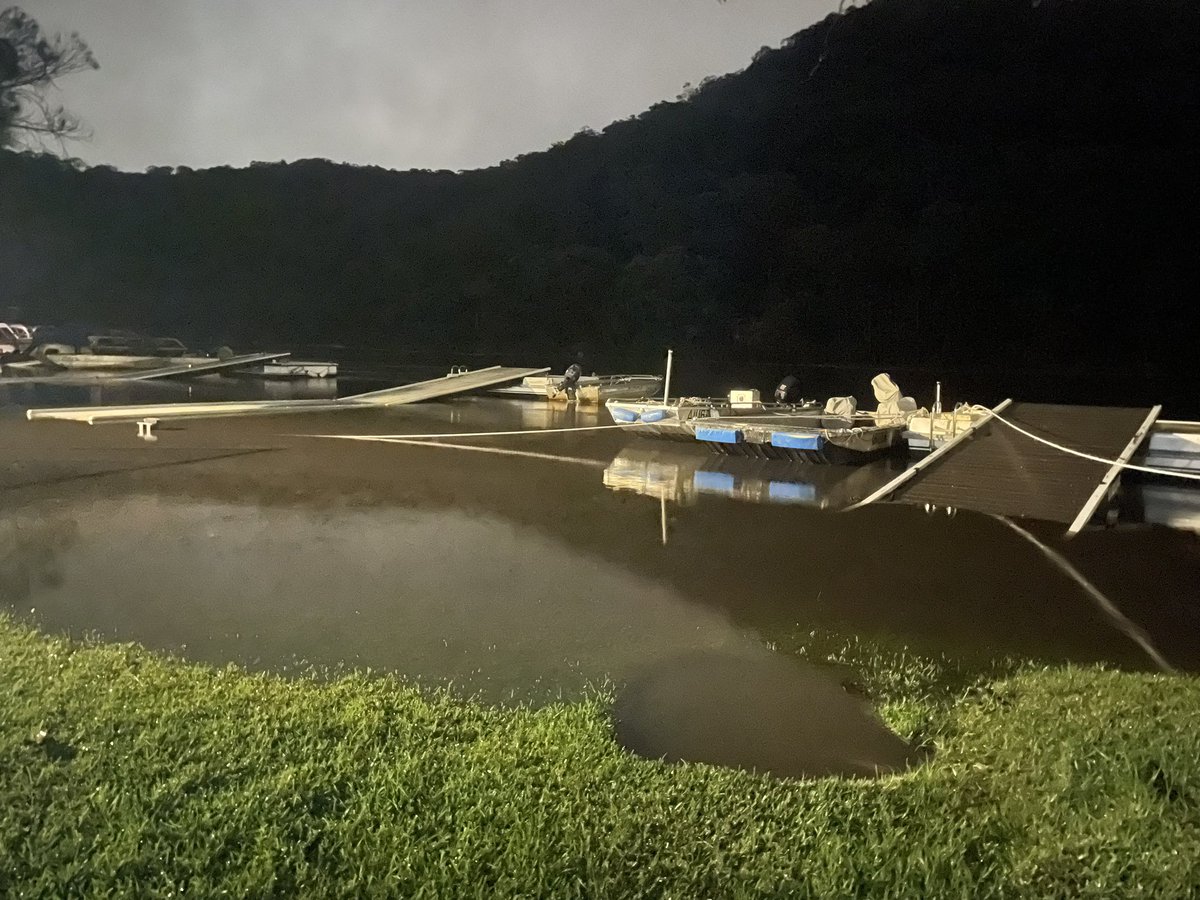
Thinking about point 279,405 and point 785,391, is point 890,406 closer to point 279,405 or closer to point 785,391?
point 785,391

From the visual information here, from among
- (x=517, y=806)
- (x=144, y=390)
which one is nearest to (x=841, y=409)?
(x=517, y=806)

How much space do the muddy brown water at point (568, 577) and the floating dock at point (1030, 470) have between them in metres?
0.33

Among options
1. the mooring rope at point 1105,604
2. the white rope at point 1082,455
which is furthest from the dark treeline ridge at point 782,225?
the mooring rope at point 1105,604

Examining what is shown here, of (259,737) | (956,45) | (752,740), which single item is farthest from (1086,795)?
(956,45)

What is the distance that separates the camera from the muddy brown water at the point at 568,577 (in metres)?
3.87

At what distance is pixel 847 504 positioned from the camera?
7.72 m

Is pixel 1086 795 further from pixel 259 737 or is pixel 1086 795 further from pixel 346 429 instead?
pixel 346 429

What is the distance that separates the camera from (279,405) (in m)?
11.6

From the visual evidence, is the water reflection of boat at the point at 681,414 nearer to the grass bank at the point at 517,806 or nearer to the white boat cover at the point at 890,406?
the white boat cover at the point at 890,406

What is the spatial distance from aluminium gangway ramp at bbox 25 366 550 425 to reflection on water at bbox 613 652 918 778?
25.6 ft

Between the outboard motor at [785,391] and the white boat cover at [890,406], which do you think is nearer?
the white boat cover at [890,406]

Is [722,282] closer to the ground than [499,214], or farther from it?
closer to the ground

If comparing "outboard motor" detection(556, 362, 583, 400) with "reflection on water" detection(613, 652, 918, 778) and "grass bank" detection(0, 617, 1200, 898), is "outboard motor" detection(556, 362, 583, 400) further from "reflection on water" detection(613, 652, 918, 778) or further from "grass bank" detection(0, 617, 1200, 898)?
"grass bank" detection(0, 617, 1200, 898)

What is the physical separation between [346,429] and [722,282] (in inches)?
949
